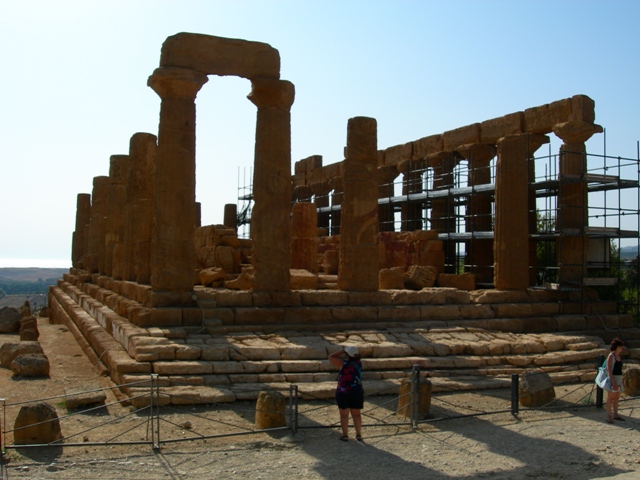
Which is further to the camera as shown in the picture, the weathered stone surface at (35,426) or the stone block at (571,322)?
Result: the stone block at (571,322)

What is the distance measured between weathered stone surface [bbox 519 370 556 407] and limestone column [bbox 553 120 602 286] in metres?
8.00

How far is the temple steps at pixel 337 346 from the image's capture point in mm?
12305

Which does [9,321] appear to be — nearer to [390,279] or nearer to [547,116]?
[390,279]

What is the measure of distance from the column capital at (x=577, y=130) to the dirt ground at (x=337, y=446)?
980 centimetres

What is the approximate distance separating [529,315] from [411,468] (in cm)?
1058

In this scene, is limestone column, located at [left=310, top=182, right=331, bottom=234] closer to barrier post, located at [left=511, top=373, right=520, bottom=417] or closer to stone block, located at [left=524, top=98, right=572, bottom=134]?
stone block, located at [left=524, top=98, right=572, bottom=134]

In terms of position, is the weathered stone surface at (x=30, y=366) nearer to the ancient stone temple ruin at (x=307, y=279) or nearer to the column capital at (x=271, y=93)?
the ancient stone temple ruin at (x=307, y=279)

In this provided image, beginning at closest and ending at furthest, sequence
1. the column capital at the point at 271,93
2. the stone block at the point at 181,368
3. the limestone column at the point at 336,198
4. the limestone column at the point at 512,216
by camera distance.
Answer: the stone block at the point at 181,368
the column capital at the point at 271,93
the limestone column at the point at 512,216
the limestone column at the point at 336,198

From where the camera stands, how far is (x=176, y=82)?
1575 centimetres

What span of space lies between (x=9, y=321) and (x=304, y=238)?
381 inches

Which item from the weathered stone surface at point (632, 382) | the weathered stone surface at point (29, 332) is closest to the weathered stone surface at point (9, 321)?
the weathered stone surface at point (29, 332)

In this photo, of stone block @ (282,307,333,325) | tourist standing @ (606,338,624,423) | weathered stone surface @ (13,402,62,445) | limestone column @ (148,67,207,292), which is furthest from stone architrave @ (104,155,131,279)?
tourist standing @ (606,338,624,423)

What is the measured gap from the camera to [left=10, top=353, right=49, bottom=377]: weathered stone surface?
13.6 metres

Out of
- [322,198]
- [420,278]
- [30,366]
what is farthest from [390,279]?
[322,198]
